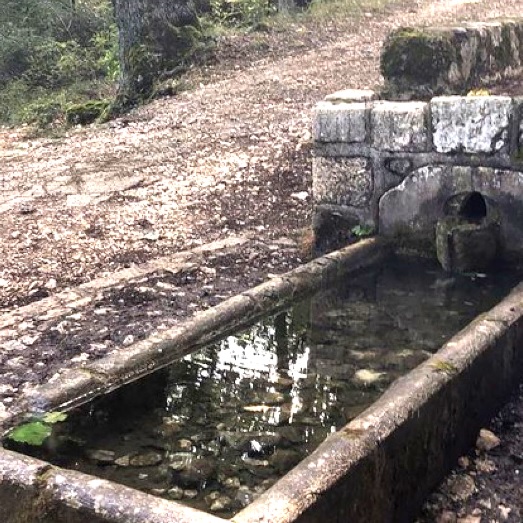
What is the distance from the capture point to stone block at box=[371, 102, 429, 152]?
4.43 m

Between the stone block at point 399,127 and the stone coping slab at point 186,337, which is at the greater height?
the stone block at point 399,127

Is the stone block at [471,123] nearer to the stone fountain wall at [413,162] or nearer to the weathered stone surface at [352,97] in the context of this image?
the stone fountain wall at [413,162]

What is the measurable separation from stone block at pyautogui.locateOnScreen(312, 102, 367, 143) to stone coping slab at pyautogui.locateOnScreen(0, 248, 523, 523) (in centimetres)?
168

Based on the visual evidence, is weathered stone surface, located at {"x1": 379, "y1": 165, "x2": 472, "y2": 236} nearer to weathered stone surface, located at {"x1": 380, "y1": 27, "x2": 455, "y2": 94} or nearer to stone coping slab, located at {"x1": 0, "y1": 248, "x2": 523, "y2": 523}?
weathered stone surface, located at {"x1": 380, "y1": 27, "x2": 455, "y2": 94}

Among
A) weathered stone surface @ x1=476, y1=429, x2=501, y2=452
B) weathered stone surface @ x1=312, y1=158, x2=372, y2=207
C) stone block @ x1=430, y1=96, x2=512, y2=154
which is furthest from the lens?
weathered stone surface @ x1=312, y1=158, x2=372, y2=207

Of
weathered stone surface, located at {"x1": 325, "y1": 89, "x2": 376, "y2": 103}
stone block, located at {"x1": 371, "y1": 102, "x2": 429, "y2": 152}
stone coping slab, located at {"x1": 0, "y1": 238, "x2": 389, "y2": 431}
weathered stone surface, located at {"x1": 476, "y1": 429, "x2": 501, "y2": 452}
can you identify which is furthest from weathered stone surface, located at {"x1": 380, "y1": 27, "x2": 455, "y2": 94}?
weathered stone surface, located at {"x1": 476, "y1": 429, "x2": 501, "y2": 452}

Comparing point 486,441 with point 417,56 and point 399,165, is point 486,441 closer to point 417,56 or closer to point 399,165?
point 399,165

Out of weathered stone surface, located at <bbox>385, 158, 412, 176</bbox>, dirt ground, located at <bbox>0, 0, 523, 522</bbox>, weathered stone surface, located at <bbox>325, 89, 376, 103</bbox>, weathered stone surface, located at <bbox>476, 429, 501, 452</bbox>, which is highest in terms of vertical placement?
weathered stone surface, located at <bbox>325, 89, 376, 103</bbox>

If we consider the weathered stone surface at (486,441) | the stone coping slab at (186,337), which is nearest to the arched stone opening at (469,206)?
the stone coping slab at (186,337)

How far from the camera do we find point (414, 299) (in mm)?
4156

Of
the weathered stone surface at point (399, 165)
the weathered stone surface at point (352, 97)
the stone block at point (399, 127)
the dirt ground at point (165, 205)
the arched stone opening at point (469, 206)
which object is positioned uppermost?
the weathered stone surface at point (352, 97)

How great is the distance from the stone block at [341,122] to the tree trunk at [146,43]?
214 inches

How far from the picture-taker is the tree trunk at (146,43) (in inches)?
390

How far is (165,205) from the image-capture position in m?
6.02
